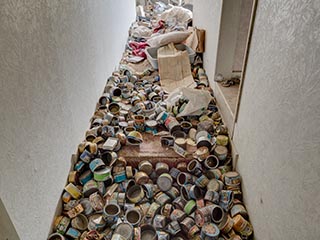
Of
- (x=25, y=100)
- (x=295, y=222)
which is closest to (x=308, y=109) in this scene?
(x=295, y=222)

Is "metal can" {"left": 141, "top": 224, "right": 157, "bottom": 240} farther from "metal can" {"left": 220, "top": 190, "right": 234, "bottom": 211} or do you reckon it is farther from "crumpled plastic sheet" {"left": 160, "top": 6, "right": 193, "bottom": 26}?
"crumpled plastic sheet" {"left": 160, "top": 6, "right": 193, "bottom": 26}

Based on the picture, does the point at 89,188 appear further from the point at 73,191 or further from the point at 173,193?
the point at 173,193

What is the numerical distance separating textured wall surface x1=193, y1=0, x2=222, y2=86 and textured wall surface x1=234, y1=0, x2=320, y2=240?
0.92 m

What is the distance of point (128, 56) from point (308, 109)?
275 cm

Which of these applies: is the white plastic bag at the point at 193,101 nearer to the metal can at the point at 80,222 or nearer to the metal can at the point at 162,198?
the metal can at the point at 162,198

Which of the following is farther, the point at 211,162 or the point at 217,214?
the point at 211,162

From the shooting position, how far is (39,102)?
42.8 inches

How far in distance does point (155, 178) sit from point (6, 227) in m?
0.82

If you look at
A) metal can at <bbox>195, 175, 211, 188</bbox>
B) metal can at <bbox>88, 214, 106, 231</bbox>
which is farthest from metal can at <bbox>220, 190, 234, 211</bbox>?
metal can at <bbox>88, 214, 106, 231</bbox>

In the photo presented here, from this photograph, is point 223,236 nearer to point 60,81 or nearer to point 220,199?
point 220,199

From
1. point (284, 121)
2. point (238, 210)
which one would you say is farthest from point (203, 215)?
point (284, 121)

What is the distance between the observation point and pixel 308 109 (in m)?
0.77

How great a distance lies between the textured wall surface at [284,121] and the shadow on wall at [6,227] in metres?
0.96

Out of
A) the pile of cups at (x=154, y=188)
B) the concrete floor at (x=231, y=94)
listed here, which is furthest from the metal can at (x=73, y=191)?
the concrete floor at (x=231, y=94)
